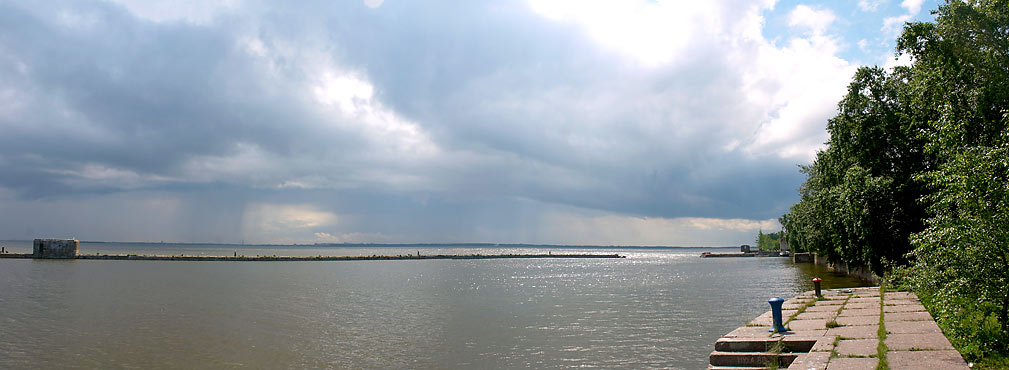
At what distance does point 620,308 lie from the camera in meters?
30.8

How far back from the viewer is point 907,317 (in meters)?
16.0

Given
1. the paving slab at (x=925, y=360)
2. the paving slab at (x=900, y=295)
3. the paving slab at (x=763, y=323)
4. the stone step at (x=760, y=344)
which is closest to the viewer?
the paving slab at (x=925, y=360)

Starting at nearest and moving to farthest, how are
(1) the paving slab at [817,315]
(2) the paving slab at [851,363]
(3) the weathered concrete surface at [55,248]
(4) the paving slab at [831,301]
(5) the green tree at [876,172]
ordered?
(2) the paving slab at [851,363], (1) the paving slab at [817,315], (4) the paving slab at [831,301], (5) the green tree at [876,172], (3) the weathered concrete surface at [55,248]

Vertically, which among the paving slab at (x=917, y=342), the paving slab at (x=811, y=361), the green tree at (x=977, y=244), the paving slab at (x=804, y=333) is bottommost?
the paving slab at (x=804, y=333)

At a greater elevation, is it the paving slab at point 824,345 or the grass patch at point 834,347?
the grass patch at point 834,347

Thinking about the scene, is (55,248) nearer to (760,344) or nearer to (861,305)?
(760,344)

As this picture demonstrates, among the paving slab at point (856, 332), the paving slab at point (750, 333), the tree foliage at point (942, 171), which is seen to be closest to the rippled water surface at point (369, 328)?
the paving slab at point (750, 333)

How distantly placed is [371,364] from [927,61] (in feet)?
75.9

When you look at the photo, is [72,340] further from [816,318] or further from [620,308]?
[816,318]

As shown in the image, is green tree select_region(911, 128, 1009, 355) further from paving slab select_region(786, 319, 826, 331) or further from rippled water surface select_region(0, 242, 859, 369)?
rippled water surface select_region(0, 242, 859, 369)

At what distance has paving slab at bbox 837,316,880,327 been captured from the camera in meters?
15.5

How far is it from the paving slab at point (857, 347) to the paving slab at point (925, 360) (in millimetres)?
408

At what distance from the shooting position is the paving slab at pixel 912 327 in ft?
44.3

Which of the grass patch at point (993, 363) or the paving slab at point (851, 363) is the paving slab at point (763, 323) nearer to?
the paving slab at point (851, 363)
